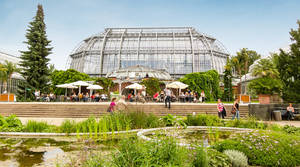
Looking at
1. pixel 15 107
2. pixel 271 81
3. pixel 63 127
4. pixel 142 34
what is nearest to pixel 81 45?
pixel 142 34

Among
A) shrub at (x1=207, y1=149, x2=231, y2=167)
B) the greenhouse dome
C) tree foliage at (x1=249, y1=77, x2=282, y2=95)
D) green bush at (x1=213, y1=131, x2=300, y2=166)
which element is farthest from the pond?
the greenhouse dome

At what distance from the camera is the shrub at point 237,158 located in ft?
13.9

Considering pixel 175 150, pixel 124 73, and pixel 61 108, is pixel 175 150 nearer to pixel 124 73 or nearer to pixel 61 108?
pixel 61 108

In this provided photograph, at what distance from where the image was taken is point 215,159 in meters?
4.08

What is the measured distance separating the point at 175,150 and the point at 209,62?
41633mm

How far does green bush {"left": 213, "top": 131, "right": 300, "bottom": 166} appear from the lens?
14.4 feet

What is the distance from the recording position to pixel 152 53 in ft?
145

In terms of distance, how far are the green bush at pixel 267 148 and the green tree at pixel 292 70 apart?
14.2 metres

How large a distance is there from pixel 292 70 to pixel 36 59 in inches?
1231

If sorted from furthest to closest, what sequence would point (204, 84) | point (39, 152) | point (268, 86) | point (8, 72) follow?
point (8, 72)
point (204, 84)
point (268, 86)
point (39, 152)

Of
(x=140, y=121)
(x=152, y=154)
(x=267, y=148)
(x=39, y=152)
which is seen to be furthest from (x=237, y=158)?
(x=140, y=121)

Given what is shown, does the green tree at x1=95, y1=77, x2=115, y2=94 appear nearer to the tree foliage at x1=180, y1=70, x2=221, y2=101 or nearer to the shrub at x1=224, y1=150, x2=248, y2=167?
the tree foliage at x1=180, y1=70, x2=221, y2=101

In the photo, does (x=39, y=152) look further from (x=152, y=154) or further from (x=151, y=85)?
(x=151, y=85)

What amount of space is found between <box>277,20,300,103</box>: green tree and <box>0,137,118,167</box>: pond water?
16.3 m
